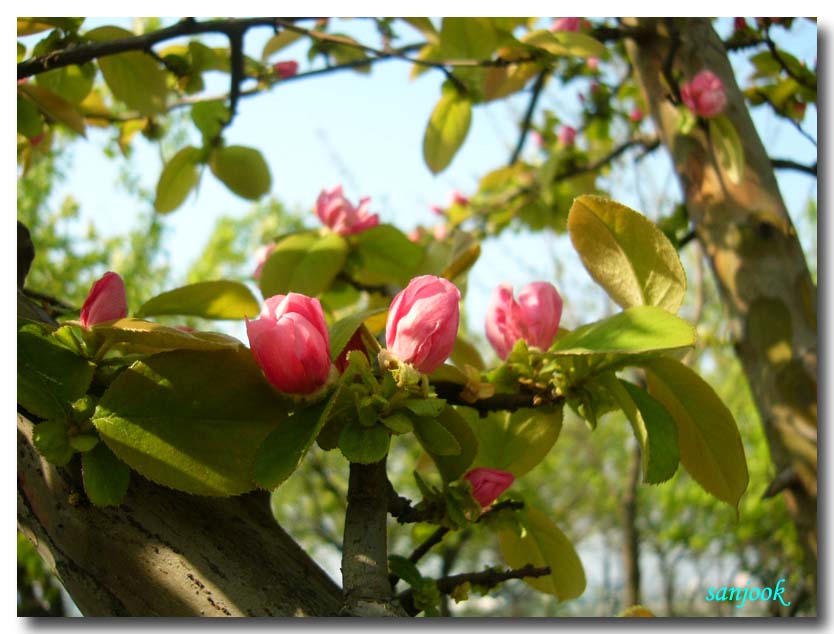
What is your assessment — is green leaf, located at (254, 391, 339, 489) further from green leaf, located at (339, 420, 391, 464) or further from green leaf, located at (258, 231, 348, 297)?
green leaf, located at (258, 231, 348, 297)

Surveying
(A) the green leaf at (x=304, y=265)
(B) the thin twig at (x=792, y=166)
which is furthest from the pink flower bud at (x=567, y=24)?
(A) the green leaf at (x=304, y=265)

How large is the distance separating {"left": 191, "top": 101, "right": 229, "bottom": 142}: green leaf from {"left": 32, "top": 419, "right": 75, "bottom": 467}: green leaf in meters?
0.49

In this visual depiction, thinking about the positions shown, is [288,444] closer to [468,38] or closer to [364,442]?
[364,442]

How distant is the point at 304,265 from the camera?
0.84 meters

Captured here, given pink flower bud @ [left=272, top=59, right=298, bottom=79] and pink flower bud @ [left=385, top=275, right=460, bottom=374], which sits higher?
pink flower bud @ [left=272, top=59, right=298, bottom=79]

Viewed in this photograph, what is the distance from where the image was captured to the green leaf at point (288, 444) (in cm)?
41

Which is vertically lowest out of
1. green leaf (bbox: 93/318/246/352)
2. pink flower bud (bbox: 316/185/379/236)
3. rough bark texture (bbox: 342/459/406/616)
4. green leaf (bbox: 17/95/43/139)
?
rough bark texture (bbox: 342/459/406/616)

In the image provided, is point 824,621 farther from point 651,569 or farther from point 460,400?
point 651,569

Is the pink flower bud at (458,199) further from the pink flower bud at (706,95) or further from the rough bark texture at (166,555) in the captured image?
the rough bark texture at (166,555)

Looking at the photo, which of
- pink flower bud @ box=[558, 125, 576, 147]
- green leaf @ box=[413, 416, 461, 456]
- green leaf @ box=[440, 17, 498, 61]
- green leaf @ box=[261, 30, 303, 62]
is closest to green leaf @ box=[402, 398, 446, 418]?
green leaf @ box=[413, 416, 461, 456]

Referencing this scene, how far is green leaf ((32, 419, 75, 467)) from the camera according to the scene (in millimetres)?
431

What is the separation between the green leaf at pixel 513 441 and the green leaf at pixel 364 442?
145mm

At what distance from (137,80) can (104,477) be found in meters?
0.57

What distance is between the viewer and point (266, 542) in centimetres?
45
